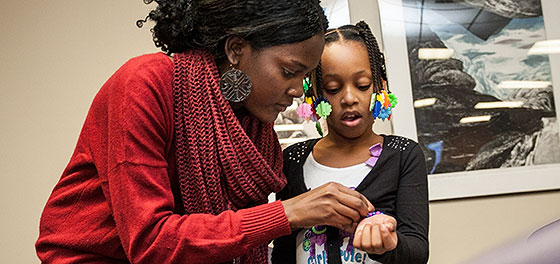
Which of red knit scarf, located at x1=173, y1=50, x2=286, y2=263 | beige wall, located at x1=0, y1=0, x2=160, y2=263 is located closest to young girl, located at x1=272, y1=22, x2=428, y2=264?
red knit scarf, located at x1=173, y1=50, x2=286, y2=263

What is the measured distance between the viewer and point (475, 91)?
2334 mm

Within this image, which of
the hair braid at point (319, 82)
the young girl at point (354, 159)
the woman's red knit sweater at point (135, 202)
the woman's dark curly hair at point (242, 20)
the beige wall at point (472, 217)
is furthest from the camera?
the beige wall at point (472, 217)

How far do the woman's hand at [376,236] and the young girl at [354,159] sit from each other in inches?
4.1

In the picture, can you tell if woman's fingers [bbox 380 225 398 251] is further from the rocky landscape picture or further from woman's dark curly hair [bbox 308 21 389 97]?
the rocky landscape picture

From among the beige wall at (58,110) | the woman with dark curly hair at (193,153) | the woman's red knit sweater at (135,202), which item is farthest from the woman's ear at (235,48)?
the beige wall at (58,110)

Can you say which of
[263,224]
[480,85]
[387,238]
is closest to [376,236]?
[387,238]

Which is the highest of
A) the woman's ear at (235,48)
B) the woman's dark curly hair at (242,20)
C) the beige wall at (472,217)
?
the woman's dark curly hair at (242,20)

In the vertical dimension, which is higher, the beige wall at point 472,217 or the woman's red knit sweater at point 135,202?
the woman's red knit sweater at point 135,202

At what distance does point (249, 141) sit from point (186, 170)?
14cm

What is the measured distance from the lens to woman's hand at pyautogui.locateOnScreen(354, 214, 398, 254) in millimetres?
1009

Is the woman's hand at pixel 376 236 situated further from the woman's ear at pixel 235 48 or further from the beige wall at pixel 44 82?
the beige wall at pixel 44 82

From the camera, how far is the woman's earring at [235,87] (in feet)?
3.63

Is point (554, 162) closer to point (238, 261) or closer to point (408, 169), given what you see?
point (408, 169)

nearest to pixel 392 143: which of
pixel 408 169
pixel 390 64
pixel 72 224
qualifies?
pixel 408 169
